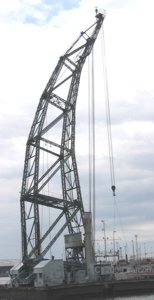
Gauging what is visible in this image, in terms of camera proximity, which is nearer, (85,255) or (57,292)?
(57,292)

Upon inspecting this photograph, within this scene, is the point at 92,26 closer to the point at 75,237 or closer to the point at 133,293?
the point at 75,237

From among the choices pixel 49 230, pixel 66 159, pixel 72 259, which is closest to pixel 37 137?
pixel 66 159

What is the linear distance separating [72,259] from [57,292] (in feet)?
42.6

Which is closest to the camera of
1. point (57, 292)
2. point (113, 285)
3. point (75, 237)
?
point (57, 292)

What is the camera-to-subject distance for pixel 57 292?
68.8 metres

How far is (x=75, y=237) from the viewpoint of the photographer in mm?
79688

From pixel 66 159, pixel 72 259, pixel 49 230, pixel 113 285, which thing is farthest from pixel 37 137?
pixel 113 285

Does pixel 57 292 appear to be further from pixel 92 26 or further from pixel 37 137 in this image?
pixel 92 26

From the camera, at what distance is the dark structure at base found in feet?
225

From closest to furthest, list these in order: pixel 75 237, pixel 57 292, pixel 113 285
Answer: pixel 57 292 < pixel 113 285 < pixel 75 237

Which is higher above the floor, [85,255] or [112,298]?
[85,255]

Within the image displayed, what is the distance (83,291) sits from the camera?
7125 cm

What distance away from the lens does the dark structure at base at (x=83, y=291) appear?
6856 cm

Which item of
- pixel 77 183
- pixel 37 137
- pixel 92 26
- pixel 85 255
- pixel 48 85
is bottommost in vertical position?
pixel 85 255
